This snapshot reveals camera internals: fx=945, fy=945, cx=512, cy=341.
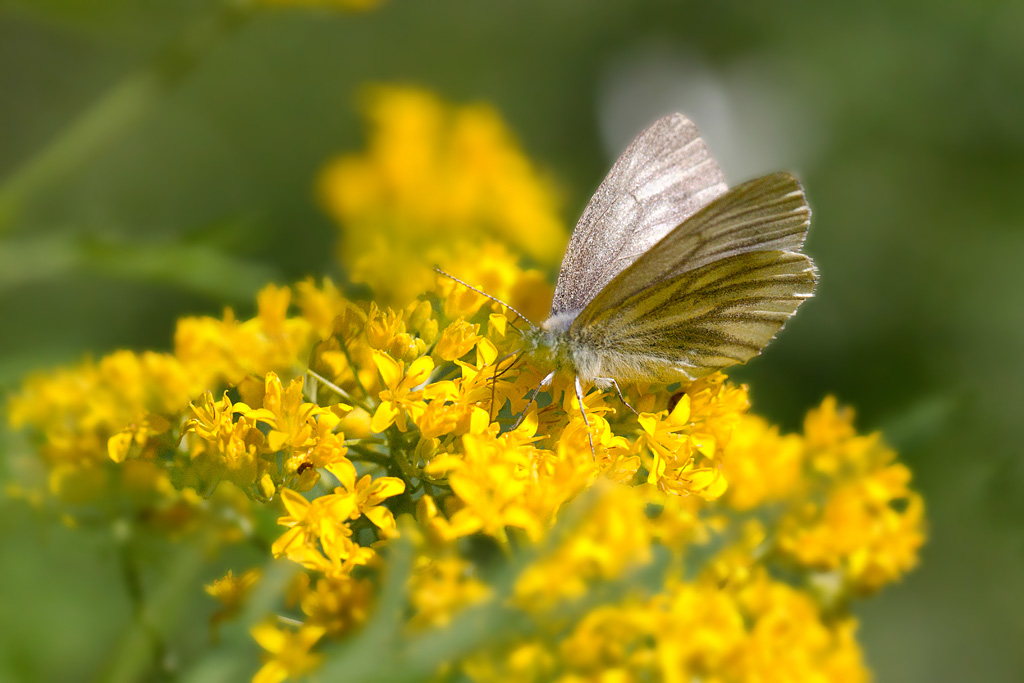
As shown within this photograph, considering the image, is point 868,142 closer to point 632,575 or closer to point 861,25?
point 861,25

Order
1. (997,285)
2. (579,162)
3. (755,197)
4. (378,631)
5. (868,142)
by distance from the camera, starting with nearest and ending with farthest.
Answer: (378,631), (755,197), (997,285), (868,142), (579,162)

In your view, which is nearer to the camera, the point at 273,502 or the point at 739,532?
the point at 273,502

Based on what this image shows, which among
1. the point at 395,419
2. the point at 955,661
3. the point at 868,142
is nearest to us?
the point at 395,419

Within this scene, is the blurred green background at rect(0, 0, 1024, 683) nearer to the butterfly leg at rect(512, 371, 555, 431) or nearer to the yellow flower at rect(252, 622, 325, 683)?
the yellow flower at rect(252, 622, 325, 683)

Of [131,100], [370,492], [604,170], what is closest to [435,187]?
[131,100]

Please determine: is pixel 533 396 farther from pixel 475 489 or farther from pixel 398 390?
pixel 475 489

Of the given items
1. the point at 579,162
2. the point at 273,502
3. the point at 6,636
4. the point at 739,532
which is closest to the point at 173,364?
the point at 273,502
